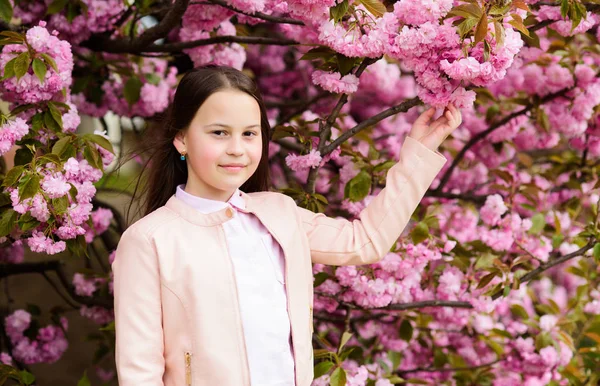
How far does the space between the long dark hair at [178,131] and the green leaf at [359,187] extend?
57cm

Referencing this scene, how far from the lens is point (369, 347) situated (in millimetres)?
3508

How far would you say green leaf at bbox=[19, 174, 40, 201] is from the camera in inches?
76.0

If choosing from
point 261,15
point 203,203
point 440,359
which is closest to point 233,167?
point 203,203

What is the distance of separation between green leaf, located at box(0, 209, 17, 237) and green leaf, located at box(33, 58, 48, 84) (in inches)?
15.2

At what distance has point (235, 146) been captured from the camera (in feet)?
5.72

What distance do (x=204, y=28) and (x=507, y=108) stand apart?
1499 millimetres

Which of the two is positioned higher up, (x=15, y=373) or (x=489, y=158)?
(x=489, y=158)

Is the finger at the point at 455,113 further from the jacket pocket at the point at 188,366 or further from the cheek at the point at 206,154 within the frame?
the jacket pocket at the point at 188,366

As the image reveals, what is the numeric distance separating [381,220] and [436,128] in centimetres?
27

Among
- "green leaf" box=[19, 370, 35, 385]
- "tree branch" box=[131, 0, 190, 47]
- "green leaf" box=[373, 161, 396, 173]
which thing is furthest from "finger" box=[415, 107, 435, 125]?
"green leaf" box=[19, 370, 35, 385]

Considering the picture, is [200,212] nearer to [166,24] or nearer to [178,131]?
[178,131]

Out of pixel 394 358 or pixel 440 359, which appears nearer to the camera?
pixel 394 358

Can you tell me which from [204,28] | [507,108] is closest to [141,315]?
[204,28]

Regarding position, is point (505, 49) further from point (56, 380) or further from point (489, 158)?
point (56, 380)
